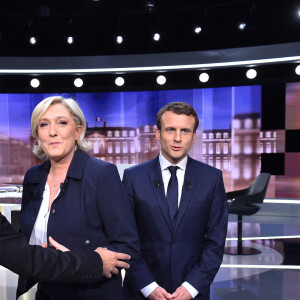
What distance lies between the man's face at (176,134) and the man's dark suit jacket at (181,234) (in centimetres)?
13

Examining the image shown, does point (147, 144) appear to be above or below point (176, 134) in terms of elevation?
below

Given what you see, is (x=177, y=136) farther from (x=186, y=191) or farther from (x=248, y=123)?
(x=248, y=123)

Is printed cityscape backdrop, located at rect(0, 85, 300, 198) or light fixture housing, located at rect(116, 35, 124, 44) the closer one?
light fixture housing, located at rect(116, 35, 124, 44)

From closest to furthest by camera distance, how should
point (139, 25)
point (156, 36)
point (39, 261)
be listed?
point (39, 261), point (156, 36), point (139, 25)

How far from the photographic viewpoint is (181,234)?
5.74 ft

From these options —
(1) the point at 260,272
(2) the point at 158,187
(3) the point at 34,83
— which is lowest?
(1) the point at 260,272

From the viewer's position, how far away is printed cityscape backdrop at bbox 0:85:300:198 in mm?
8148

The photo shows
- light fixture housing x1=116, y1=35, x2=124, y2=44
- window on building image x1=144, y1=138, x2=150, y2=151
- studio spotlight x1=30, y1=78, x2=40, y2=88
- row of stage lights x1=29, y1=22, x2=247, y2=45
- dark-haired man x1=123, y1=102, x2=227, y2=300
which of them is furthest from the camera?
window on building image x1=144, y1=138, x2=150, y2=151

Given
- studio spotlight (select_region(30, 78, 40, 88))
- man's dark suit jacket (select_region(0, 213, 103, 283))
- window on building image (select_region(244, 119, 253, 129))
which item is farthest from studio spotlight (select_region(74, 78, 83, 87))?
man's dark suit jacket (select_region(0, 213, 103, 283))

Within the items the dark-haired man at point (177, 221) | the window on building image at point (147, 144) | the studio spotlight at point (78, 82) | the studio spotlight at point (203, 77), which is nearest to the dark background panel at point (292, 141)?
the studio spotlight at point (203, 77)

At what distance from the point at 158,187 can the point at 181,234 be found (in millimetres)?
254

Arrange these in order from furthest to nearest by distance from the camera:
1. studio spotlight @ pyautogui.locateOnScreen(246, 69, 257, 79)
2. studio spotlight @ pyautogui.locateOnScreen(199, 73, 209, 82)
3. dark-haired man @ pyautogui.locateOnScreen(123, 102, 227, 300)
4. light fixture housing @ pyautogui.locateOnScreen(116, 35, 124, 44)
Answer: studio spotlight @ pyautogui.locateOnScreen(199, 73, 209, 82)
studio spotlight @ pyautogui.locateOnScreen(246, 69, 257, 79)
light fixture housing @ pyautogui.locateOnScreen(116, 35, 124, 44)
dark-haired man @ pyautogui.locateOnScreen(123, 102, 227, 300)

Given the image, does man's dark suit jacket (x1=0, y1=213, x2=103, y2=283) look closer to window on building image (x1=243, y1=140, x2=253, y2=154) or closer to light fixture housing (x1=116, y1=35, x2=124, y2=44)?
light fixture housing (x1=116, y1=35, x2=124, y2=44)

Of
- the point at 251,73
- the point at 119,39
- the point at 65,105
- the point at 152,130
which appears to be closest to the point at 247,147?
the point at 251,73
